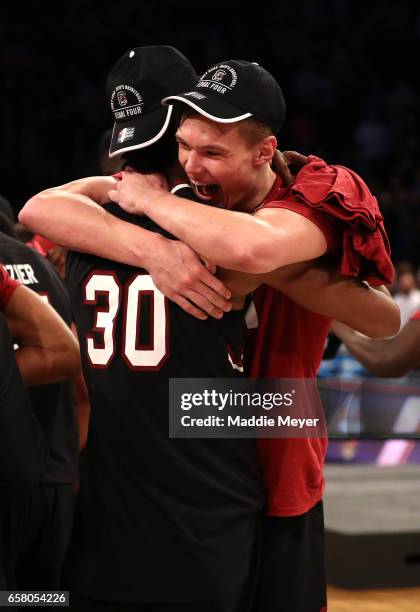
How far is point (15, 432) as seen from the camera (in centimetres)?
218

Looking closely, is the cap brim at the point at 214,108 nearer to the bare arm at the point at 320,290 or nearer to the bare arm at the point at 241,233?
the bare arm at the point at 241,233

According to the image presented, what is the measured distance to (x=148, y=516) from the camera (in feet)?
6.88

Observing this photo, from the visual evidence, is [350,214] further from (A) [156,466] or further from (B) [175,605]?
(B) [175,605]

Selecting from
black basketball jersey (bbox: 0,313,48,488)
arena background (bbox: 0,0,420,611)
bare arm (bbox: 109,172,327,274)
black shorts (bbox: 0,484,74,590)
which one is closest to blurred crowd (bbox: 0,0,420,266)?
arena background (bbox: 0,0,420,611)

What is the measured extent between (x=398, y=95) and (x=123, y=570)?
1206cm

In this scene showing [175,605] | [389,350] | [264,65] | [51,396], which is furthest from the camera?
[264,65]

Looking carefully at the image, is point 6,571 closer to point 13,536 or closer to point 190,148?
point 13,536

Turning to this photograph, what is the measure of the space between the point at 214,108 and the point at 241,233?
0.28 metres

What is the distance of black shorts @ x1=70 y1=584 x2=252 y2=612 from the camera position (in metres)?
2.07

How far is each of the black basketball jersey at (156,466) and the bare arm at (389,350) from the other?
151 centimetres

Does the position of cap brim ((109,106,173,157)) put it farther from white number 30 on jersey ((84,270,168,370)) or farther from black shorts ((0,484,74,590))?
black shorts ((0,484,74,590))

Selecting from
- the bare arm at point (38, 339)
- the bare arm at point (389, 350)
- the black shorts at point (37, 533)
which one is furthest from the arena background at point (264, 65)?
the bare arm at point (38, 339)

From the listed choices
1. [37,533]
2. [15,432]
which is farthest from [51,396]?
[15,432]

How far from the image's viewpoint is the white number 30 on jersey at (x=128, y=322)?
206 centimetres
